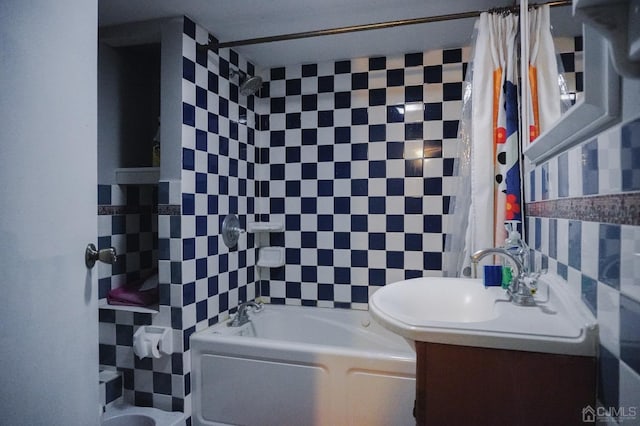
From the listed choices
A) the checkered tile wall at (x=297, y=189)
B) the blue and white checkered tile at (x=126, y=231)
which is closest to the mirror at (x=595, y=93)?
the checkered tile wall at (x=297, y=189)

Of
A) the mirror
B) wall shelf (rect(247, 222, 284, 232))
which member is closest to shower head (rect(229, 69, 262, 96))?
wall shelf (rect(247, 222, 284, 232))

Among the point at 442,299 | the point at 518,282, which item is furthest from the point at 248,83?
the point at 518,282

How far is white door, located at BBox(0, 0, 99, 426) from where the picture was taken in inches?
28.3

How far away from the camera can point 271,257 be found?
2396 mm

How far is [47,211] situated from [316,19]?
4.98 feet

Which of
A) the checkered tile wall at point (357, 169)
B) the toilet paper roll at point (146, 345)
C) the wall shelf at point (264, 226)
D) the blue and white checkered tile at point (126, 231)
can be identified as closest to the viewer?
the toilet paper roll at point (146, 345)

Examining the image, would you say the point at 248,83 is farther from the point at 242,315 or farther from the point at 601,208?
the point at 601,208

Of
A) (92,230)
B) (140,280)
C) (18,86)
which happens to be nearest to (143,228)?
(140,280)

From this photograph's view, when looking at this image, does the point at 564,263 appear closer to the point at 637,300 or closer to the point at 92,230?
the point at 637,300

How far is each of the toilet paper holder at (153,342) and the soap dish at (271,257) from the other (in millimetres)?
756

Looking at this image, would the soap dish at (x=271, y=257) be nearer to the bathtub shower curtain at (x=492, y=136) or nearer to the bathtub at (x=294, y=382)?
the bathtub at (x=294, y=382)

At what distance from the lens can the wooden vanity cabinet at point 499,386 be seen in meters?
0.71

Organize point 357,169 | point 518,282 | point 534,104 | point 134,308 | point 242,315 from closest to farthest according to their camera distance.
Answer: point 518,282
point 534,104
point 134,308
point 242,315
point 357,169

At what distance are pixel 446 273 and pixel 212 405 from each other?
127cm
